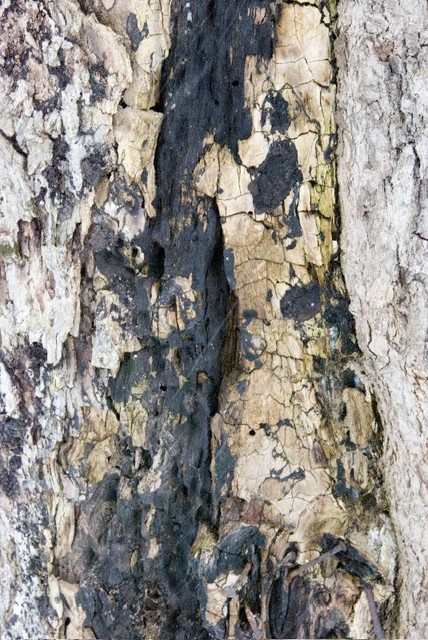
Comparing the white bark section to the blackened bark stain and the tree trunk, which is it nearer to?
the tree trunk

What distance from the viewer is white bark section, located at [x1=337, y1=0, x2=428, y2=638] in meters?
1.49

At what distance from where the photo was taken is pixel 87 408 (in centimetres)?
170

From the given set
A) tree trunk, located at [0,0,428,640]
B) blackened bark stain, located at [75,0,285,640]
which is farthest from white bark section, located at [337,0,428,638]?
blackened bark stain, located at [75,0,285,640]

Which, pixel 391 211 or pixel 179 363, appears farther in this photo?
pixel 179 363

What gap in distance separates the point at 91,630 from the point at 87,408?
A: 2.12 feet

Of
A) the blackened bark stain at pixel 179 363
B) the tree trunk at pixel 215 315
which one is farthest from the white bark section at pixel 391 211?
the blackened bark stain at pixel 179 363

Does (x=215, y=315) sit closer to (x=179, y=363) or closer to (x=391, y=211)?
(x=179, y=363)

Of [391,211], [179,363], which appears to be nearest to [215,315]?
[179,363]

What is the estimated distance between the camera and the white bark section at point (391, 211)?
1.49 meters

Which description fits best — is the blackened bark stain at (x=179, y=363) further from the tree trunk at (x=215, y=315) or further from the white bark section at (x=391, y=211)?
the white bark section at (x=391, y=211)

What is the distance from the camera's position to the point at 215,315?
A: 1.63 meters

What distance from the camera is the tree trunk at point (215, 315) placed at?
1.52 metres

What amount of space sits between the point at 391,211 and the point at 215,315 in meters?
0.51

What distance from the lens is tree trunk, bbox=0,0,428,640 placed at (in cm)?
152
